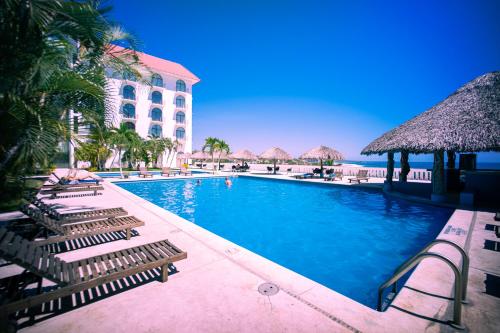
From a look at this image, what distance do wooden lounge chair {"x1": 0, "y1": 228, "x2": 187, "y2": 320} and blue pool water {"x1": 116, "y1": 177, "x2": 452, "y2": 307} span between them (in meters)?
3.43

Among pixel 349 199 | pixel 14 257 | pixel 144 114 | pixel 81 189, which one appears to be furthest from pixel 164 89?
pixel 14 257

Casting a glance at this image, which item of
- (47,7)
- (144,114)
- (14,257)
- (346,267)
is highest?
(144,114)

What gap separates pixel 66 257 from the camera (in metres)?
4.13

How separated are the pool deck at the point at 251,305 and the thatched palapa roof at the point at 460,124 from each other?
802cm

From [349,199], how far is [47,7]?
13.4m

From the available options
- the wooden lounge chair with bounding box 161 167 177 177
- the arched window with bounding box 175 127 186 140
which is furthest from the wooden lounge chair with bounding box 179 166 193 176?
the arched window with bounding box 175 127 186 140

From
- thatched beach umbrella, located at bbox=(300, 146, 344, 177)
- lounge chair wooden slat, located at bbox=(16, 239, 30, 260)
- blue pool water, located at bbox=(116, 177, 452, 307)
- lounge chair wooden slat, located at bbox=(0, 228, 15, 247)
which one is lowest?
blue pool water, located at bbox=(116, 177, 452, 307)

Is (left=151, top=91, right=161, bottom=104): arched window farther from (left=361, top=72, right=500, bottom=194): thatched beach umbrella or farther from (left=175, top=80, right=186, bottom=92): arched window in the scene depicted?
(left=361, top=72, right=500, bottom=194): thatched beach umbrella

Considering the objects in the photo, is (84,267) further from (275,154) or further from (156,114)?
(156,114)

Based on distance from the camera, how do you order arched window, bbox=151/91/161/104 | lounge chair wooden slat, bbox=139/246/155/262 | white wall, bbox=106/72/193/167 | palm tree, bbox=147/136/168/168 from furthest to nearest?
arched window, bbox=151/91/161/104, white wall, bbox=106/72/193/167, palm tree, bbox=147/136/168/168, lounge chair wooden slat, bbox=139/246/155/262

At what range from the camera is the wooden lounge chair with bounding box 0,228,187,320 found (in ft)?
7.68

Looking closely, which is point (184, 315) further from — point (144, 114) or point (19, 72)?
point (144, 114)

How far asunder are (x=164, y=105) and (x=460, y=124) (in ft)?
117

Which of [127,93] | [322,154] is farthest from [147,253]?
[127,93]
